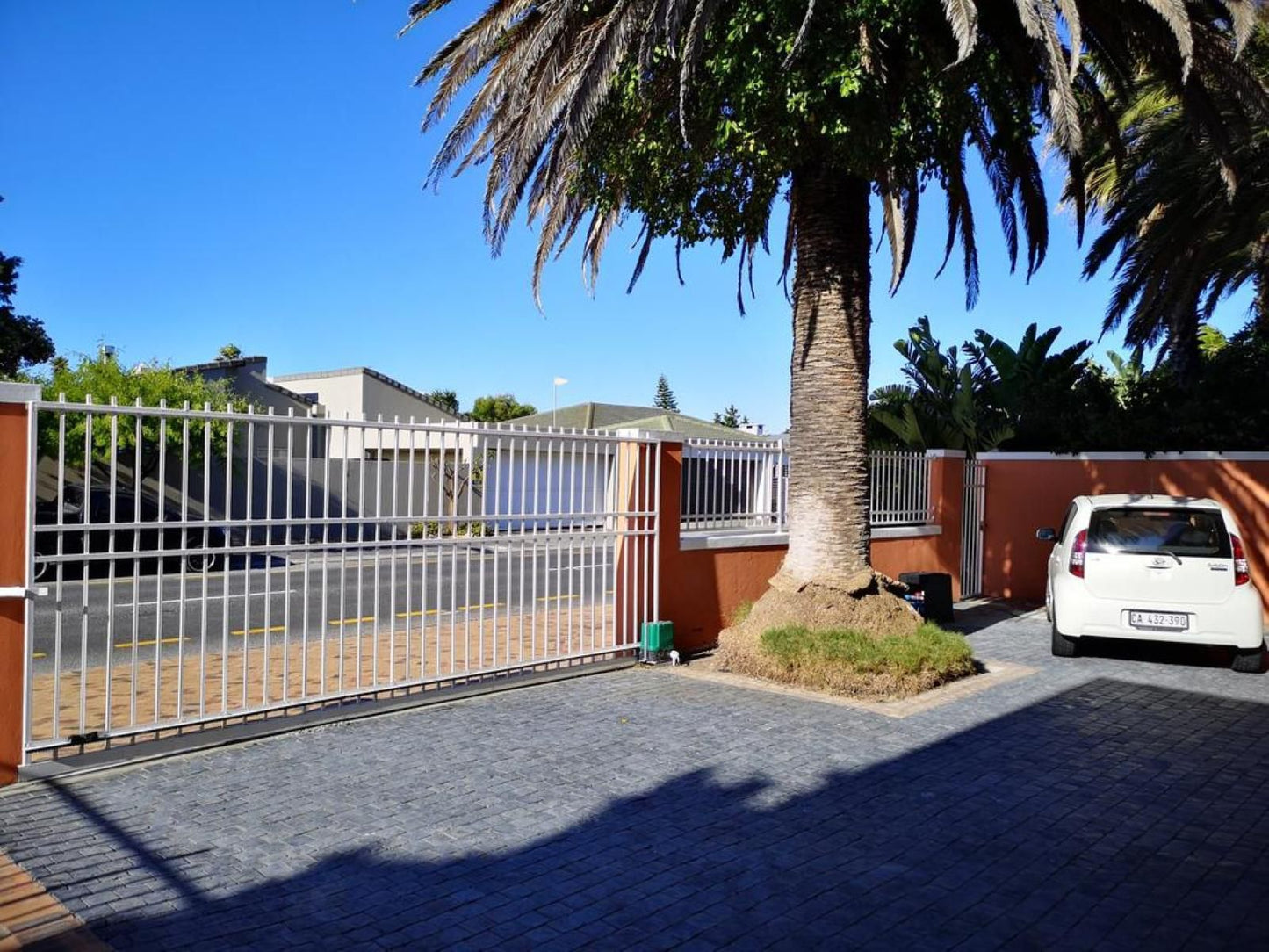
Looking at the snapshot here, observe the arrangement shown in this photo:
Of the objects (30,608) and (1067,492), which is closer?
(30,608)

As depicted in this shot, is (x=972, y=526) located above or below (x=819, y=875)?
above

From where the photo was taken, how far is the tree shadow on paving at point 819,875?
13.0ft

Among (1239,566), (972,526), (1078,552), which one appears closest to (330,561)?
(1078,552)

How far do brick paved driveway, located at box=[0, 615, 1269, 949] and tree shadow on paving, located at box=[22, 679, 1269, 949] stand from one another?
0.05ft

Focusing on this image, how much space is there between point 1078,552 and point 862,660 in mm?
2984

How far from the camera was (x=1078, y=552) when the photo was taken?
9805mm

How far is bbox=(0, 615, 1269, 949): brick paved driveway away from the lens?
13.2 feet

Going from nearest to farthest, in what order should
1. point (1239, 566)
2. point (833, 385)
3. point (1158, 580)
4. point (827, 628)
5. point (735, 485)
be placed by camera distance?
point (827, 628)
point (1239, 566)
point (1158, 580)
point (833, 385)
point (735, 485)

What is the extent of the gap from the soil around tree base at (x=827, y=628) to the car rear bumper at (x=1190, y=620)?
1484 mm

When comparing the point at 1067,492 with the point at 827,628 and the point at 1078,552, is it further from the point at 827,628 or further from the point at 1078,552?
the point at 827,628

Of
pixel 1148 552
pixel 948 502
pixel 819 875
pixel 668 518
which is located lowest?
pixel 819 875

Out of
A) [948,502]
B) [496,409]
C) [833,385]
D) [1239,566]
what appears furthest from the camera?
[496,409]

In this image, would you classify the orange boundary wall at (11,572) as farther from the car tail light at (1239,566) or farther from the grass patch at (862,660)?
the car tail light at (1239,566)

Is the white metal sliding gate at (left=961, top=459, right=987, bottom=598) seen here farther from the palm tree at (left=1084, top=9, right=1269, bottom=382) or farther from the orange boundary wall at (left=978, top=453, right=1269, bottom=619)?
the palm tree at (left=1084, top=9, right=1269, bottom=382)
